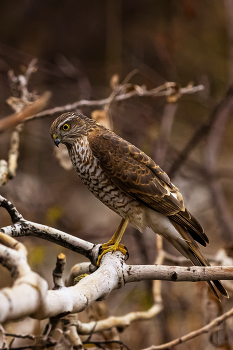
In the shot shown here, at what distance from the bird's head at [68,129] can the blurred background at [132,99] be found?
282cm

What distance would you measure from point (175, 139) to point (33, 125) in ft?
11.3

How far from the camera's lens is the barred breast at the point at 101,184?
241cm

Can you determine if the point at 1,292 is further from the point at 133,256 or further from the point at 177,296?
the point at 133,256

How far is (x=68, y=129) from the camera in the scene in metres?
2.48

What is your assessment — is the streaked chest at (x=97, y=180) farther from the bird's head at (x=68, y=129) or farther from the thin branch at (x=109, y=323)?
the thin branch at (x=109, y=323)

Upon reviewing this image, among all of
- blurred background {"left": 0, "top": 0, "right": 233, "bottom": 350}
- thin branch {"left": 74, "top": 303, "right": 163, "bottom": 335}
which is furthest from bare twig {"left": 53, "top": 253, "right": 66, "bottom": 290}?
blurred background {"left": 0, "top": 0, "right": 233, "bottom": 350}

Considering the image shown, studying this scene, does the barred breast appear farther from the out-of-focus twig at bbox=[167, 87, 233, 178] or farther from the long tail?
the out-of-focus twig at bbox=[167, 87, 233, 178]

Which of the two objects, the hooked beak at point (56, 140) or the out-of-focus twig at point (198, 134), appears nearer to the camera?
the hooked beak at point (56, 140)

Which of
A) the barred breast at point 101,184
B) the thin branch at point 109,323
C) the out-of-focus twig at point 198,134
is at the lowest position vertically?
the thin branch at point 109,323

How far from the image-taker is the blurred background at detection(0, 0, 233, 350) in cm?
571

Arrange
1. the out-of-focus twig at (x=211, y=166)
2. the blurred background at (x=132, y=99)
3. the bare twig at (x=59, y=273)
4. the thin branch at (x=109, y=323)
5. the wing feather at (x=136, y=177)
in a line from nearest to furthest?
the bare twig at (x=59, y=273), the thin branch at (x=109, y=323), the wing feather at (x=136, y=177), the out-of-focus twig at (x=211, y=166), the blurred background at (x=132, y=99)

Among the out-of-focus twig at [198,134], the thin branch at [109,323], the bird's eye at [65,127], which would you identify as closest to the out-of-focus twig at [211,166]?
the out-of-focus twig at [198,134]

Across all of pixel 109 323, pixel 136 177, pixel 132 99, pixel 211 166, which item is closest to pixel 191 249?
pixel 136 177

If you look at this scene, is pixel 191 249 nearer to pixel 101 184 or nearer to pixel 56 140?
pixel 101 184
